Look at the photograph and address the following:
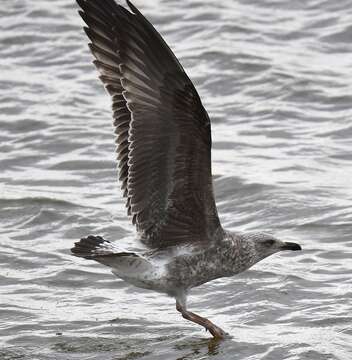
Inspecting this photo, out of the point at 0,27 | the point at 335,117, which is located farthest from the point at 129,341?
the point at 0,27

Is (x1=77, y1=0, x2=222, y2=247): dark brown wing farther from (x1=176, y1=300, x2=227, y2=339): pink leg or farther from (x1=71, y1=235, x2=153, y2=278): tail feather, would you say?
(x1=176, y1=300, x2=227, y2=339): pink leg

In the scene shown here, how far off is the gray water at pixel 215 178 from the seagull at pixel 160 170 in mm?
439

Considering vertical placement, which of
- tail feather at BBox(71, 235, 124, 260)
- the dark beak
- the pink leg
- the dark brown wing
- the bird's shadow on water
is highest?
the dark brown wing

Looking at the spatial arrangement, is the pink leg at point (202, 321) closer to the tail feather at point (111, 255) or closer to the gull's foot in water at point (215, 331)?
the gull's foot in water at point (215, 331)

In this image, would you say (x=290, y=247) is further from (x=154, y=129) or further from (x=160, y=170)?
(x=154, y=129)

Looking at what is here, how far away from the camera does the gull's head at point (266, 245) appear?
24.6ft

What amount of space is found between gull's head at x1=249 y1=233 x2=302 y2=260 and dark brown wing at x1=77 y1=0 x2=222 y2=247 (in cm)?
34

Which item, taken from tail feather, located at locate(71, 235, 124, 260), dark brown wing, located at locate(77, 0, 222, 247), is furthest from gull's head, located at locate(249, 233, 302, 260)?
tail feather, located at locate(71, 235, 124, 260)

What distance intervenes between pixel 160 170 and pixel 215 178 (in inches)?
128

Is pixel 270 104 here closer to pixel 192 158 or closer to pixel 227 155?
pixel 227 155

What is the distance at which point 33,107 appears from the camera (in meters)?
12.0

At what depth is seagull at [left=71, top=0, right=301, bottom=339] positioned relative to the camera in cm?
674

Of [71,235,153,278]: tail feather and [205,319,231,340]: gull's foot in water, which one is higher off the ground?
[71,235,153,278]: tail feather

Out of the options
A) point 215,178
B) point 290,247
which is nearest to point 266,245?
point 290,247
